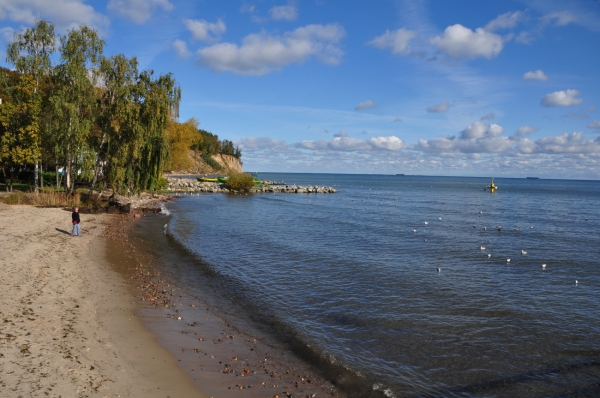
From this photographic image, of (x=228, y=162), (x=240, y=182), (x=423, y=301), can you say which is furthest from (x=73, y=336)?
(x=228, y=162)

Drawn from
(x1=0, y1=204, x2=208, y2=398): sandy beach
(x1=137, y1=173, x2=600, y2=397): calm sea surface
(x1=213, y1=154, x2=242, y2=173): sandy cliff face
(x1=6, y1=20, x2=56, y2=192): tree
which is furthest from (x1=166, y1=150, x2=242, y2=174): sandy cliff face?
(x1=0, y1=204, x2=208, y2=398): sandy beach

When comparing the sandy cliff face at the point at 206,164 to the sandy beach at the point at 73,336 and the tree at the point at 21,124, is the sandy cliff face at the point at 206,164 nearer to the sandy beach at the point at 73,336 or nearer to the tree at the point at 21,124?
the tree at the point at 21,124

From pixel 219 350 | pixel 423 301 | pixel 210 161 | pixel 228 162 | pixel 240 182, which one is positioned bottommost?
pixel 423 301

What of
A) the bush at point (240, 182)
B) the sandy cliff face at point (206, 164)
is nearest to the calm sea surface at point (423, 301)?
the bush at point (240, 182)

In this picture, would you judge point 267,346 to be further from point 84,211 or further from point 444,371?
point 84,211

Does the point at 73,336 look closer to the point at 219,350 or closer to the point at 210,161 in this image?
the point at 219,350

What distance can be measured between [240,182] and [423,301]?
59460 millimetres

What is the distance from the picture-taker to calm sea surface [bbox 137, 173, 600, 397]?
982 cm

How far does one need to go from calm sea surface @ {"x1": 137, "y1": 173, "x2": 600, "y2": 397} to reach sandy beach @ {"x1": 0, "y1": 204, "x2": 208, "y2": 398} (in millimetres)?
3542

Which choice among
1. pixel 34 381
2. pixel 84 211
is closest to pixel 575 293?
pixel 34 381

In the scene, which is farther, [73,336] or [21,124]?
[21,124]

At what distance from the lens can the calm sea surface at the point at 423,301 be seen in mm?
9820

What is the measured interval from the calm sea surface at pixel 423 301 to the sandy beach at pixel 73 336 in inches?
139

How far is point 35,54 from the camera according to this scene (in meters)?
33.4
